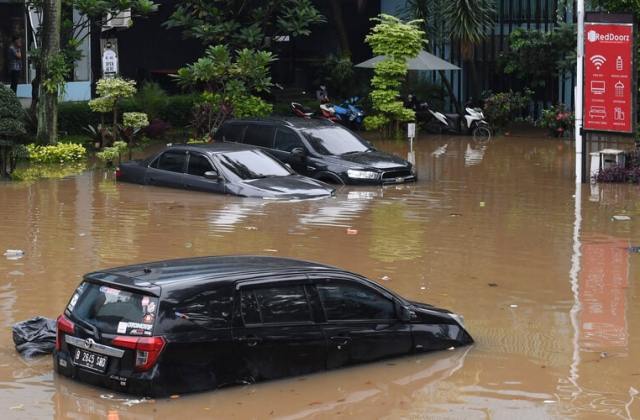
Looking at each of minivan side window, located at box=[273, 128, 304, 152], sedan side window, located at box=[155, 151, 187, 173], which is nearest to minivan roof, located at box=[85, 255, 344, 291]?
sedan side window, located at box=[155, 151, 187, 173]

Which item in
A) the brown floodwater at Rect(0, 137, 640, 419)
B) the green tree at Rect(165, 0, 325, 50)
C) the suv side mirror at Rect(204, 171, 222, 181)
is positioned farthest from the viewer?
the green tree at Rect(165, 0, 325, 50)

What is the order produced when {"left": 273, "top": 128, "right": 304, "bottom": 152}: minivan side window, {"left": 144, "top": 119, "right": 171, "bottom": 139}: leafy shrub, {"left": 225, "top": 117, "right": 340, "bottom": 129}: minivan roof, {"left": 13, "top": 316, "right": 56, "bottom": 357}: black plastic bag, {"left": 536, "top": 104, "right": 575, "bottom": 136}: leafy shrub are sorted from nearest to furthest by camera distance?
{"left": 13, "top": 316, "right": 56, "bottom": 357}: black plastic bag → {"left": 273, "top": 128, "right": 304, "bottom": 152}: minivan side window → {"left": 225, "top": 117, "right": 340, "bottom": 129}: minivan roof → {"left": 144, "top": 119, "right": 171, "bottom": 139}: leafy shrub → {"left": 536, "top": 104, "right": 575, "bottom": 136}: leafy shrub

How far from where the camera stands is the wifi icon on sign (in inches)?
896

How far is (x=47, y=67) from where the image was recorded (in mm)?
26656

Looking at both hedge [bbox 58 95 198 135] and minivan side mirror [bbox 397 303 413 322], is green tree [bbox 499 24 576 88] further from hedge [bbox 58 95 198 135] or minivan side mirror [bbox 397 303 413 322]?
minivan side mirror [bbox 397 303 413 322]

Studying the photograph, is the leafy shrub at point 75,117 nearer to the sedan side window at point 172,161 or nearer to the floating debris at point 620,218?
the sedan side window at point 172,161

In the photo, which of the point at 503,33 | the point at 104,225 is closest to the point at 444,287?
the point at 104,225

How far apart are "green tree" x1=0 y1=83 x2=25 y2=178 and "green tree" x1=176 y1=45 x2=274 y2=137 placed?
6422mm

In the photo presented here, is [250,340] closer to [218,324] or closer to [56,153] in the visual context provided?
[218,324]

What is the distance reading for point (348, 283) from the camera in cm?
988

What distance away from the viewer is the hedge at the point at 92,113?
29891mm

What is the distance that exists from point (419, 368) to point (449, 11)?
2677cm

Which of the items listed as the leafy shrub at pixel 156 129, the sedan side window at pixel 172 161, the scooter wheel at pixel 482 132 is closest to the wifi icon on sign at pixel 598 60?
the sedan side window at pixel 172 161

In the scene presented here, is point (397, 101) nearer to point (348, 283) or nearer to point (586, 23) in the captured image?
point (586, 23)
